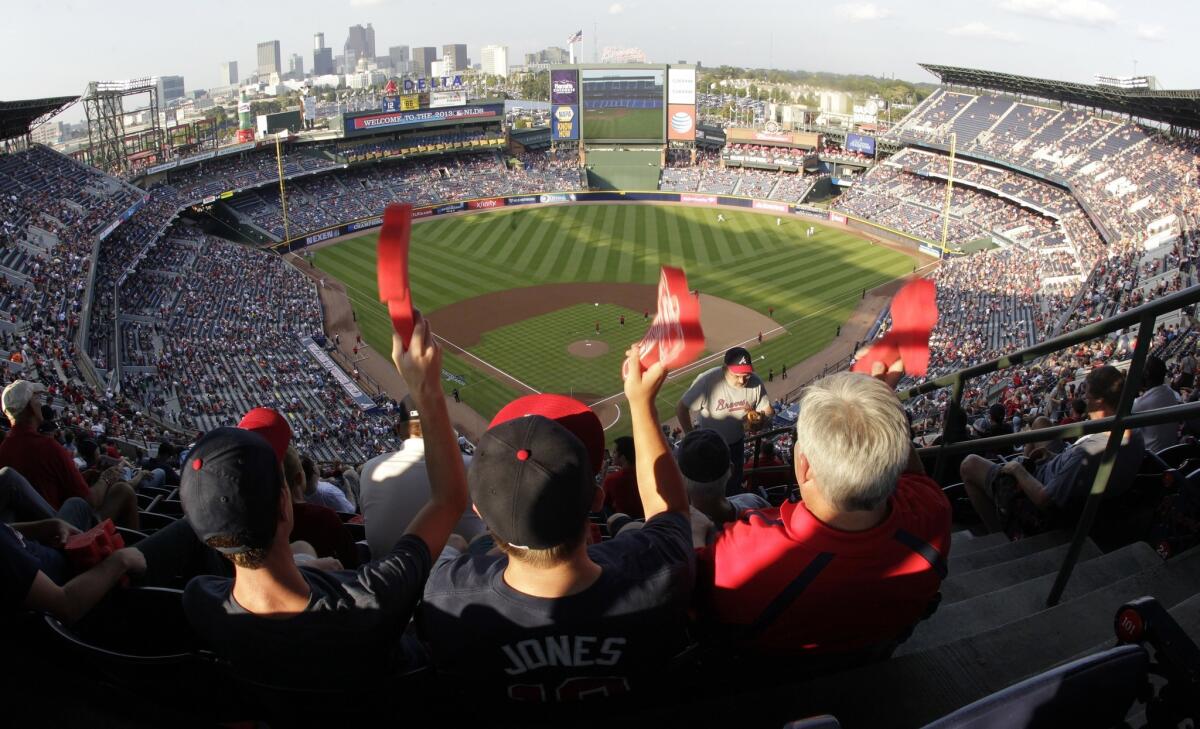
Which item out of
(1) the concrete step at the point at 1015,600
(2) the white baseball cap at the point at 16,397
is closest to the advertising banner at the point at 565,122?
(2) the white baseball cap at the point at 16,397

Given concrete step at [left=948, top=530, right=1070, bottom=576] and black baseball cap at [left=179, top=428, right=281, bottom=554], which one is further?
concrete step at [left=948, top=530, right=1070, bottom=576]

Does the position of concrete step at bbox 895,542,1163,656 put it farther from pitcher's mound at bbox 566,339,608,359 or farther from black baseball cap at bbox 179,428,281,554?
pitcher's mound at bbox 566,339,608,359

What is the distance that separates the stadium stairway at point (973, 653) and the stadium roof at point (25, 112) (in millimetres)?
37549

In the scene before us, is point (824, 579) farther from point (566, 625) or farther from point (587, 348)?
point (587, 348)

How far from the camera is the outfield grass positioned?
61375mm

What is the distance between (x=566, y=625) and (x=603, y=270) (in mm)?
39306

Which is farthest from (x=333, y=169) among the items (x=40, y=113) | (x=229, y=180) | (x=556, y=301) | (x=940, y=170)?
(x=940, y=170)

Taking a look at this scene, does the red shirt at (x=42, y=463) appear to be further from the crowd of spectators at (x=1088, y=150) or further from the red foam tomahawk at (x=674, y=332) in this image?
the crowd of spectators at (x=1088, y=150)

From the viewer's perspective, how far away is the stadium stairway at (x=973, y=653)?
90.4 inches

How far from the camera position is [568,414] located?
9.64ft

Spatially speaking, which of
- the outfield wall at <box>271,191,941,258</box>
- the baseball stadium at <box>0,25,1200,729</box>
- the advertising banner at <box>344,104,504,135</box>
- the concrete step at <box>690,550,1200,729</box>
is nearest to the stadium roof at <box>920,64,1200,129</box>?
the outfield wall at <box>271,191,941,258</box>

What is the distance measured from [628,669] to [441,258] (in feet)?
141

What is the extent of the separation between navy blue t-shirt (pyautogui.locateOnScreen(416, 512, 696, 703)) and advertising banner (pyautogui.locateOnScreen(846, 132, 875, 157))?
60737 mm

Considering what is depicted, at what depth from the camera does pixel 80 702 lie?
2.46m
